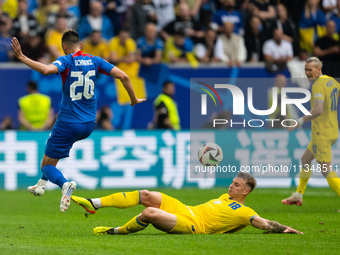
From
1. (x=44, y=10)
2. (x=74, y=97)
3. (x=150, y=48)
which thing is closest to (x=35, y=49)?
(x=44, y=10)

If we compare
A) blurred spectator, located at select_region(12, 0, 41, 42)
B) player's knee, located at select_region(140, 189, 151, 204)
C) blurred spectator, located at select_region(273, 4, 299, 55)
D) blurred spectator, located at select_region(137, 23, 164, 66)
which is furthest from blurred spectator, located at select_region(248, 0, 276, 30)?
player's knee, located at select_region(140, 189, 151, 204)

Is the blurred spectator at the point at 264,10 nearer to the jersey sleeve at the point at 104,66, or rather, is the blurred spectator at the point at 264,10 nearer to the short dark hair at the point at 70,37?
the jersey sleeve at the point at 104,66

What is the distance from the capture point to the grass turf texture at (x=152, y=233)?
25.7 ft

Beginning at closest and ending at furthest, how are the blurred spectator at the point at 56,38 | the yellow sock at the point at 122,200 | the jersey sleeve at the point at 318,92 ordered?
1. the yellow sock at the point at 122,200
2. the jersey sleeve at the point at 318,92
3. the blurred spectator at the point at 56,38

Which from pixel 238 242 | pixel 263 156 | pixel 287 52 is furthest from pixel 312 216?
pixel 287 52

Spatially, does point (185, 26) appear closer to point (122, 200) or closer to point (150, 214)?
point (122, 200)


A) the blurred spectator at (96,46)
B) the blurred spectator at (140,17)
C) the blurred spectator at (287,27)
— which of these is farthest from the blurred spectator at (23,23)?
the blurred spectator at (287,27)

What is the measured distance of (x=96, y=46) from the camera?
17734 mm

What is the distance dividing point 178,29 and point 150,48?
91cm

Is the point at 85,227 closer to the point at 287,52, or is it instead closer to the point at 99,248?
the point at 99,248

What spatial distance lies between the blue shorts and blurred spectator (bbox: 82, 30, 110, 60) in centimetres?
808

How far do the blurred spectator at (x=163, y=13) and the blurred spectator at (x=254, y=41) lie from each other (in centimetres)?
200

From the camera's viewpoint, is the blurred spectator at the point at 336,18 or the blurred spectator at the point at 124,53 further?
the blurred spectator at the point at 336,18

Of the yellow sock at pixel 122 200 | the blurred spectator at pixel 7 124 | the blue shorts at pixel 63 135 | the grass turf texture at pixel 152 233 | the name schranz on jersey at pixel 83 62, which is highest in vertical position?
the name schranz on jersey at pixel 83 62
